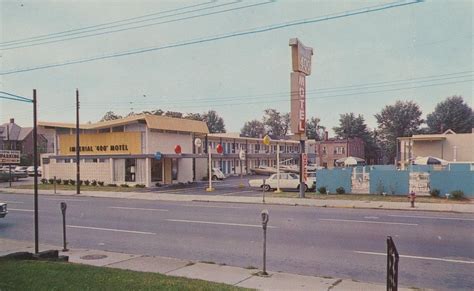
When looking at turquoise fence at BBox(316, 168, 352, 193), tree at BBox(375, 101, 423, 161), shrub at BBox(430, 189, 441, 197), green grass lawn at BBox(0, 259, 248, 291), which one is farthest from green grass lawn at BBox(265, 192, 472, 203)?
tree at BBox(375, 101, 423, 161)

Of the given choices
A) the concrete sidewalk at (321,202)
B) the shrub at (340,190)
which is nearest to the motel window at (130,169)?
the concrete sidewalk at (321,202)

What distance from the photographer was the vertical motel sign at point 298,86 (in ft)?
86.5

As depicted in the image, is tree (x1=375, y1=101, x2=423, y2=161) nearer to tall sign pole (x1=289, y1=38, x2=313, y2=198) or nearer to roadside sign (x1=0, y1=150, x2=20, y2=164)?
tall sign pole (x1=289, y1=38, x2=313, y2=198)

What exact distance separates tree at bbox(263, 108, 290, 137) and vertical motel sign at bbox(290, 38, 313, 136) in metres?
96.2

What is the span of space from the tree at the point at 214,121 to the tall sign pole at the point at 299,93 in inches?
3786

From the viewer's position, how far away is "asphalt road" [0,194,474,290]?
30.1 feet

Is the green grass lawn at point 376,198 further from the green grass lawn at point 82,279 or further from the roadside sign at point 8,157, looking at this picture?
the green grass lawn at point 82,279

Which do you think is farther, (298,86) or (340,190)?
(340,190)

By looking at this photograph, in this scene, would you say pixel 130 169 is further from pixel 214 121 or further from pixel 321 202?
pixel 214 121

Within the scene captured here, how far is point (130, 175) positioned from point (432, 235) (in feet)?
96.6

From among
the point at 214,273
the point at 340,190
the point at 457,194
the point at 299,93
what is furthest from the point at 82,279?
the point at 457,194

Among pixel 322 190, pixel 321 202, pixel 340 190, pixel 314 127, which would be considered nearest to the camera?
pixel 321 202

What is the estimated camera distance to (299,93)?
26.6 m

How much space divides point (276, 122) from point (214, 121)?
1813cm
